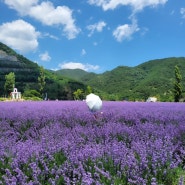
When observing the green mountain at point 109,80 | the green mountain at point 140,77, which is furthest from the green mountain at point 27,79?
the green mountain at point 140,77

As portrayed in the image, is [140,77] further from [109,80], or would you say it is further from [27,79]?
[27,79]

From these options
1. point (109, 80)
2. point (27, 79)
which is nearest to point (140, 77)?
point (109, 80)

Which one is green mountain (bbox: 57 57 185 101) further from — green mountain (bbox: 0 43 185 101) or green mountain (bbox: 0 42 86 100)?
green mountain (bbox: 0 42 86 100)

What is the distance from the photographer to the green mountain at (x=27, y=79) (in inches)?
3620

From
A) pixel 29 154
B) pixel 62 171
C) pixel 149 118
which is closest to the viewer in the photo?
pixel 62 171

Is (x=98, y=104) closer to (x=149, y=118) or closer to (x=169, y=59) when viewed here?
(x=149, y=118)

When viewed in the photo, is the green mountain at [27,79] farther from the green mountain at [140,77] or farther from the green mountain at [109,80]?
the green mountain at [140,77]

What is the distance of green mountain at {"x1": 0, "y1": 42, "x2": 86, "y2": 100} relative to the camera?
9194 cm

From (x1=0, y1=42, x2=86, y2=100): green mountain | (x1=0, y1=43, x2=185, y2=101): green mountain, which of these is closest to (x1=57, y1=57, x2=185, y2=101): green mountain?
(x1=0, y1=43, x2=185, y2=101): green mountain

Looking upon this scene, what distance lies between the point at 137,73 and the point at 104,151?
17208cm

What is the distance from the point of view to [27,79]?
356 feet

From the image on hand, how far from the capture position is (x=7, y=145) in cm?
421

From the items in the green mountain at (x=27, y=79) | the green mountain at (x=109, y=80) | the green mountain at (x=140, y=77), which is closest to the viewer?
the green mountain at (x=27, y=79)

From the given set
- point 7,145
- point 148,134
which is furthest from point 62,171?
point 148,134
